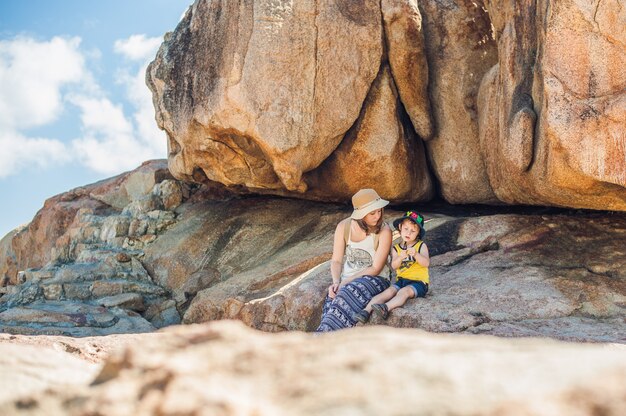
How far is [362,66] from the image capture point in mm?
9602

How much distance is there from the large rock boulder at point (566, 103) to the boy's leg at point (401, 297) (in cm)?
228

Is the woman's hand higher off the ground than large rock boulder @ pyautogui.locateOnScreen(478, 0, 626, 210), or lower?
lower

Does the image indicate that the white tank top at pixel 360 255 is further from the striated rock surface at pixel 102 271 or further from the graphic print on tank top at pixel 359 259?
the striated rock surface at pixel 102 271

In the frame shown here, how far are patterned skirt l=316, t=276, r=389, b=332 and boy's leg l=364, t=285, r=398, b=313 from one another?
2.7 inches

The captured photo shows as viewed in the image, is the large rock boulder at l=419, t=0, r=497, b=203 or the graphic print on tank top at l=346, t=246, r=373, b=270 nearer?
the graphic print on tank top at l=346, t=246, r=373, b=270

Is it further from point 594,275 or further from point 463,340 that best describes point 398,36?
point 463,340

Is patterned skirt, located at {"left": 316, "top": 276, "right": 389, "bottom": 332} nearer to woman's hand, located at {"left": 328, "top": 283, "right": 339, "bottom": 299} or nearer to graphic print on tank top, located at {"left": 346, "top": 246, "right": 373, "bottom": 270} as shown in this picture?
woman's hand, located at {"left": 328, "top": 283, "right": 339, "bottom": 299}

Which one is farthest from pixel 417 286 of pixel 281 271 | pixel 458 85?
pixel 458 85

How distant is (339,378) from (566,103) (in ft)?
20.2

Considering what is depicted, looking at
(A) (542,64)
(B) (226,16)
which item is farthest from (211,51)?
(A) (542,64)

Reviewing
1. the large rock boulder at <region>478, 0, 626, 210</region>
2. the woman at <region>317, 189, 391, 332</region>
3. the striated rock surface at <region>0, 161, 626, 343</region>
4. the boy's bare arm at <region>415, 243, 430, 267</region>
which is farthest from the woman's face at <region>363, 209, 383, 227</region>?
the large rock boulder at <region>478, 0, 626, 210</region>

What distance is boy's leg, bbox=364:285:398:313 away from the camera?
6.30 meters

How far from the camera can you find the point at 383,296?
6.41m

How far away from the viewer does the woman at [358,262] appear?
20.6ft
